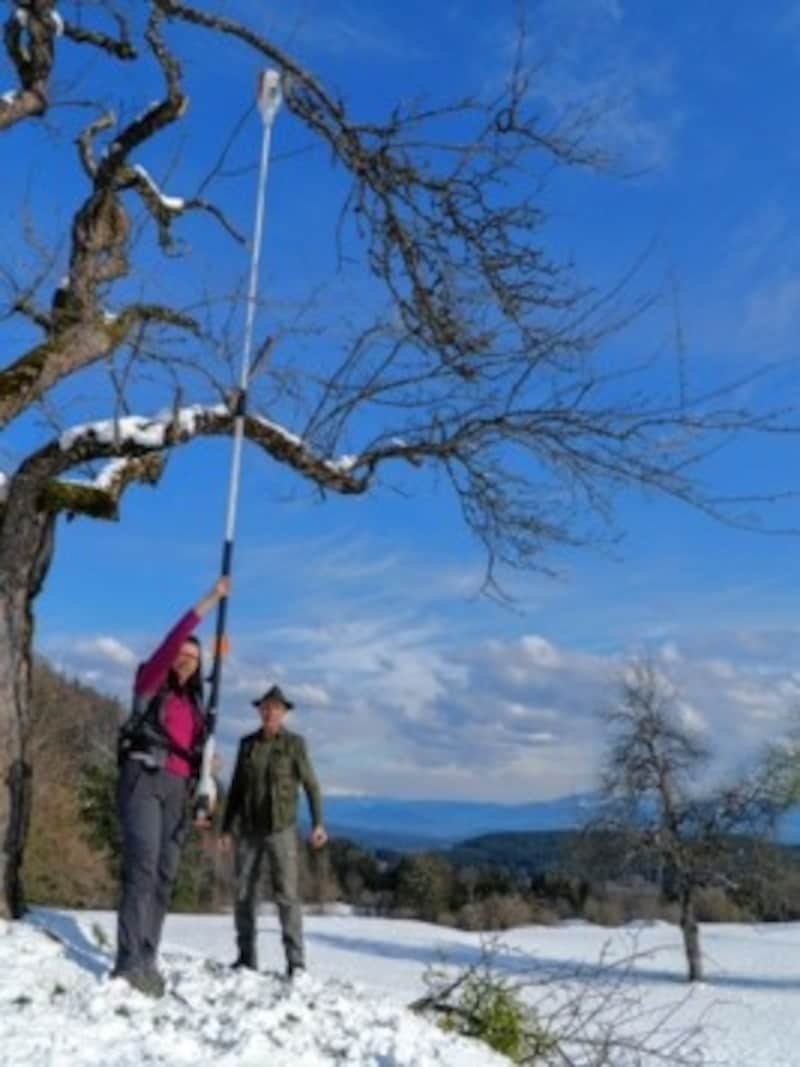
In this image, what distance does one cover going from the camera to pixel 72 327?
33.3 feet

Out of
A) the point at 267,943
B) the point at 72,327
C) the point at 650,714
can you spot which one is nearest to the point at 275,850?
the point at 72,327

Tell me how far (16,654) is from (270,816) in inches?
80.5

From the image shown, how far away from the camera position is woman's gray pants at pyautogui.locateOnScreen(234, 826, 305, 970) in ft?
31.6

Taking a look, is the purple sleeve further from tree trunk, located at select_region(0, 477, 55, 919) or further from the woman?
tree trunk, located at select_region(0, 477, 55, 919)

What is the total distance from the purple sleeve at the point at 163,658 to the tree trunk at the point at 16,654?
190cm

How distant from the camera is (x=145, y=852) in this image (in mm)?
8031

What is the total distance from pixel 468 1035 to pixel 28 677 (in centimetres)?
385

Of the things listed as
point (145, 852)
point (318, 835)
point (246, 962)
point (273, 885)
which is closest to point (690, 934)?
point (318, 835)

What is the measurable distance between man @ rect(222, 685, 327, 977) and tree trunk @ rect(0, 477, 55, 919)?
4.55 feet

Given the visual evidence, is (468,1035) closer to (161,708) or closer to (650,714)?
(161,708)

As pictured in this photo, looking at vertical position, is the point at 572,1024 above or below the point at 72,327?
below

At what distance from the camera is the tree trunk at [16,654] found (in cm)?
940

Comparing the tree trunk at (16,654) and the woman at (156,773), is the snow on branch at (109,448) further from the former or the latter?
the woman at (156,773)

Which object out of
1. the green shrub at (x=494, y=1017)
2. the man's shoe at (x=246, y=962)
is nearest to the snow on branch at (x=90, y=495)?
the man's shoe at (x=246, y=962)
